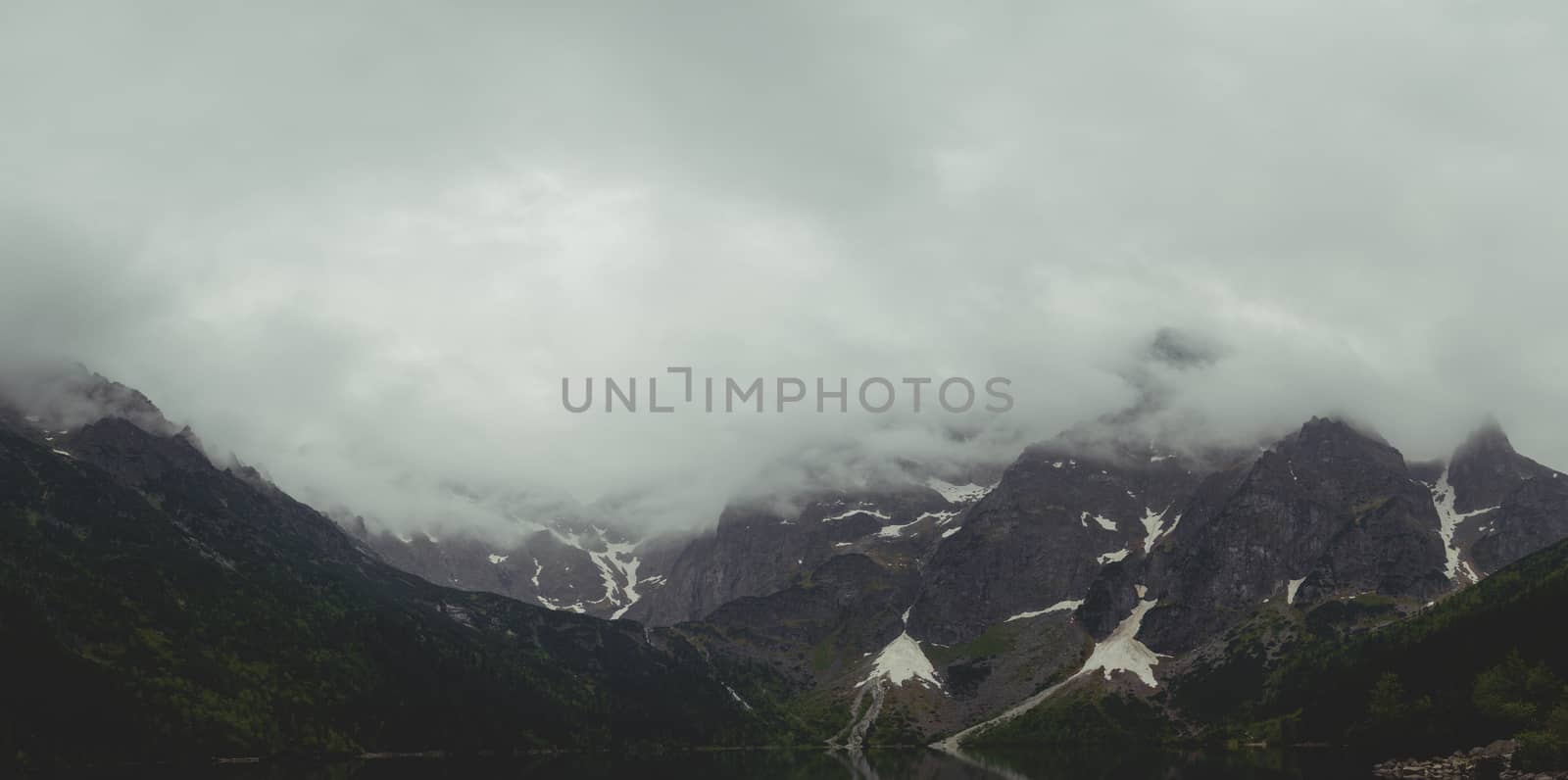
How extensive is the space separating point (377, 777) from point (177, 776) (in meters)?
32.9

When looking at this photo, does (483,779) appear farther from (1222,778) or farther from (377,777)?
(1222,778)

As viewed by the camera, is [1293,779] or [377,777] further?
[377,777]

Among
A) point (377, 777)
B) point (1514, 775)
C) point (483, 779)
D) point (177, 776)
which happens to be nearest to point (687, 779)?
point (483, 779)

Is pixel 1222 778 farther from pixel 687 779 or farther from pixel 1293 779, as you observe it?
pixel 687 779

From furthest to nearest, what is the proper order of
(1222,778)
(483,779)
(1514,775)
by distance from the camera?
(483,779)
(1222,778)
(1514,775)

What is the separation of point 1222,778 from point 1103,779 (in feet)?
65.1

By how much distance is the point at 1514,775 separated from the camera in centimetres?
15512

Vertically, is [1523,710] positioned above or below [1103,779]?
above

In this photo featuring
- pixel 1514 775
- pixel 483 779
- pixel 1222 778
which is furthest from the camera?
pixel 483 779

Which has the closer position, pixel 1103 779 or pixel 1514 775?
pixel 1514 775

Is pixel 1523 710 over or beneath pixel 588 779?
over

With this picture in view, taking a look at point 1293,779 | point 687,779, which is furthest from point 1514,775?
point 687,779

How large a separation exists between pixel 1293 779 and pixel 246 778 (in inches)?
6873

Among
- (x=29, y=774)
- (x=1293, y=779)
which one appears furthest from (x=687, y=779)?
(x=29, y=774)
